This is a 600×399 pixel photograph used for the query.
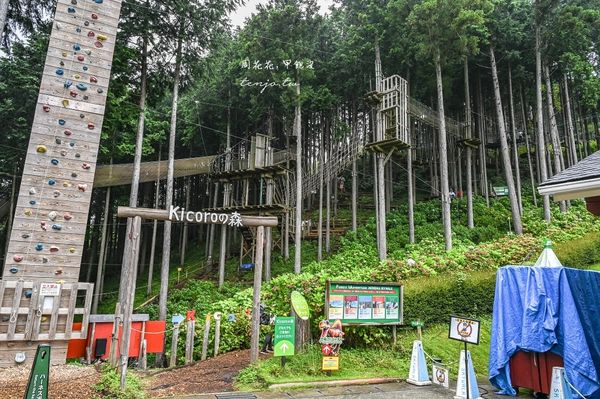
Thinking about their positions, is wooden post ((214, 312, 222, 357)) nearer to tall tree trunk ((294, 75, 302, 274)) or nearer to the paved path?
the paved path

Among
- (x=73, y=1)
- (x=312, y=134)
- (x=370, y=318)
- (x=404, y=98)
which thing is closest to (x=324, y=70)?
(x=312, y=134)

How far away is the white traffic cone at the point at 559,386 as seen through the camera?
17.7ft

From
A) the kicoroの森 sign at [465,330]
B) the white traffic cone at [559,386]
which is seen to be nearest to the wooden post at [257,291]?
the kicoroの森 sign at [465,330]

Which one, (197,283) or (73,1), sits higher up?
(73,1)

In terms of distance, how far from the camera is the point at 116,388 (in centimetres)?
586

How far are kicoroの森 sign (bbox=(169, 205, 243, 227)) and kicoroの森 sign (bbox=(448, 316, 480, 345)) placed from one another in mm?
4492

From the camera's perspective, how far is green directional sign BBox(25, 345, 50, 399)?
423 cm

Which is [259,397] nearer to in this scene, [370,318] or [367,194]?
[370,318]

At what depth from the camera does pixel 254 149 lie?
63.7 feet

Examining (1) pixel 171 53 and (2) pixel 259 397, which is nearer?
(2) pixel 259 397

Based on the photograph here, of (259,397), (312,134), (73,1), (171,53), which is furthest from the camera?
(312,134)

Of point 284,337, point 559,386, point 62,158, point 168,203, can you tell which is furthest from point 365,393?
point 168,203

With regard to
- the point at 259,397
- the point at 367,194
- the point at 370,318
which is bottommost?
the point at 259,397

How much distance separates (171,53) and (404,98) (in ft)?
31.7
